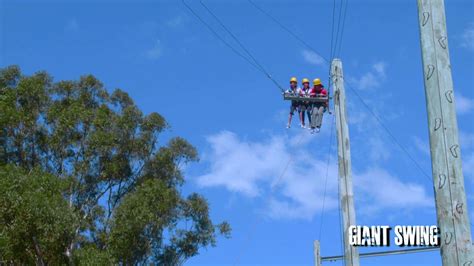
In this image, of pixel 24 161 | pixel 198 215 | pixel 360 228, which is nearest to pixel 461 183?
pixel 360 228

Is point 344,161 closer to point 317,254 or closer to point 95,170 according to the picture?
point 317,254

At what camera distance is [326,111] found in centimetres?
1432

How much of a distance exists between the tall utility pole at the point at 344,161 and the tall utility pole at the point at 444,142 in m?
6.15

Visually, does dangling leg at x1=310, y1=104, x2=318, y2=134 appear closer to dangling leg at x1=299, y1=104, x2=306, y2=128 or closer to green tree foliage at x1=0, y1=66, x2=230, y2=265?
dangling leg at x1=299, y1=104, x2=306, y2=128

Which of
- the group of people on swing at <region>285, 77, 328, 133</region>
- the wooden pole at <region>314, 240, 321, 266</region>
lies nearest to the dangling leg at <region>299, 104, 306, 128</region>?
the group of people on swing at <region>285, 77, 328, 133</region>

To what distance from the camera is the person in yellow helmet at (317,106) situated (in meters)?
14.1

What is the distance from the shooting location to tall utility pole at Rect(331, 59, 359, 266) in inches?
470

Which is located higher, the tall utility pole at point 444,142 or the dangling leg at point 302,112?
the dangling leg at point 302,112

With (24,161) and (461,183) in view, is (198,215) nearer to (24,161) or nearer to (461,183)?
(24,161)

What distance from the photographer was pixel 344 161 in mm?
12391

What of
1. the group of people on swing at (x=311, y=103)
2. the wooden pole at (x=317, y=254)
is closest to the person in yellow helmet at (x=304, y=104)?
the group of people on swing at (x=311, y=103)

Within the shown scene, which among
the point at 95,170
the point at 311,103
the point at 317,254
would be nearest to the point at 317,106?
the point at 311,103

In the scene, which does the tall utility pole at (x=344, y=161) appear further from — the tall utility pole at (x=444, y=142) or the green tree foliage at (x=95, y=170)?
the green tree foliage at (x=95, y=170)

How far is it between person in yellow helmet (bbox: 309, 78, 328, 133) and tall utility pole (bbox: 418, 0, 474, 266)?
791 centimetres
